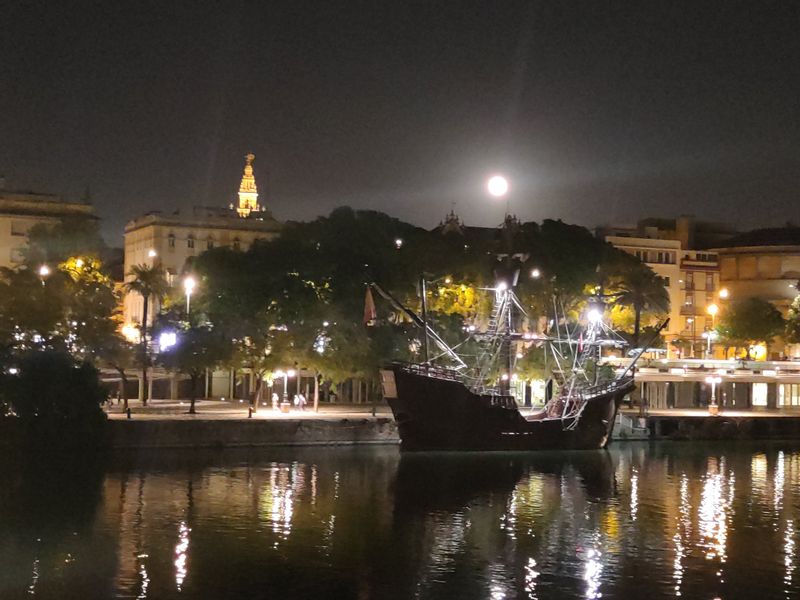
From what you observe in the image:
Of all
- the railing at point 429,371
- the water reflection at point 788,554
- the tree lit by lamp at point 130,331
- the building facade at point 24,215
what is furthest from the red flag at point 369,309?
the building facade at point 24,215

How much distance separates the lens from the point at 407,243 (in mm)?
93938

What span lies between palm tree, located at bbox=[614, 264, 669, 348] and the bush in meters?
50.1

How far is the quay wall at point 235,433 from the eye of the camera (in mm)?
67625

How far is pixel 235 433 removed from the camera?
235 ft

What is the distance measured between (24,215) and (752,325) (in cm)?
7042

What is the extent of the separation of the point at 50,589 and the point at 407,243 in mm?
60042

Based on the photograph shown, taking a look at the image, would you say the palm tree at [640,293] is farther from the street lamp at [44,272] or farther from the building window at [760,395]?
the street lamp at [44,272]

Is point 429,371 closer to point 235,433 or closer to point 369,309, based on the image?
point 369,309

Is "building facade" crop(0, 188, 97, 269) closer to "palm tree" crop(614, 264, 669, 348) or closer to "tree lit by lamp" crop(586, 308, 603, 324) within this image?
"palm tree" crop(614, 264, 669, 348)

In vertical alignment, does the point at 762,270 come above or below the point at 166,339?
above

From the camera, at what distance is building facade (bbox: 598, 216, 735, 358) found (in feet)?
418

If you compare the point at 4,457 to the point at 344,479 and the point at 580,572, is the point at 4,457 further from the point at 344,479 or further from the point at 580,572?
the point at 580,572

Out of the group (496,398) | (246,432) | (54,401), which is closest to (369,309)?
(496,398)

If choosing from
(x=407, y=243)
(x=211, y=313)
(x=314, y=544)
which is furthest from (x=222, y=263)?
(x=314, y=544)
